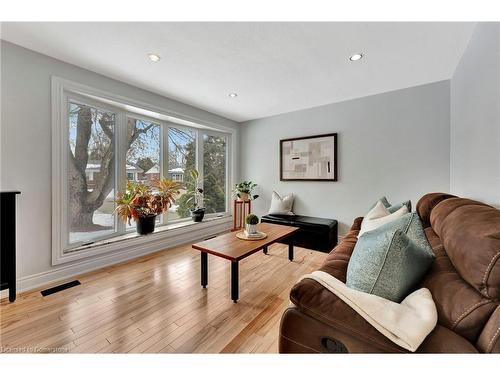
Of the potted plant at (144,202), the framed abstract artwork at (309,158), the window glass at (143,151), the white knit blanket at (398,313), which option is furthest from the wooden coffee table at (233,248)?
the window glass at (143,151)

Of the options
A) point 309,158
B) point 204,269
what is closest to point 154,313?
point 204,269

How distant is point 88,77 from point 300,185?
3345mm

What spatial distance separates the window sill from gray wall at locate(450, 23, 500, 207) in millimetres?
3475

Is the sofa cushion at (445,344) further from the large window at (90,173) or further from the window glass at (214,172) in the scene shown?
the window glass at (214,172)

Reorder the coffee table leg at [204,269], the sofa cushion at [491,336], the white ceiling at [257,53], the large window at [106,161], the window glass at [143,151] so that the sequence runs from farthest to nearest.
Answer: the window glass at [143,151]
the large window at [106,161]
the coffee table leg at [204,269]
the white ceiling at [257,53]
the sofa cushion at [491,336]

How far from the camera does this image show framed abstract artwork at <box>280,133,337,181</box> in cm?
344

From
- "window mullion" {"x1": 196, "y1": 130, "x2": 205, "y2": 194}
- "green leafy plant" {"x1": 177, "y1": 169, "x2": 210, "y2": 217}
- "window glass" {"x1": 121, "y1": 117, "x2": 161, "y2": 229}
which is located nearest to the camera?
"window glass" {"x1": 121, "y1": 117, "x2": 161, "y2": 229}

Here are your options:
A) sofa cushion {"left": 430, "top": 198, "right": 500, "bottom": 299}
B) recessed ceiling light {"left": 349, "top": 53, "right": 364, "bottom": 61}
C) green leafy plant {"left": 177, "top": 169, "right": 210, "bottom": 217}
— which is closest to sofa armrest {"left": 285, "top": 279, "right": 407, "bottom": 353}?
sofa cushion {"left": 430, "top": 198, "right": 500, "bottom": 299}

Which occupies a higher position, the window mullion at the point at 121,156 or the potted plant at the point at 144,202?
the window mullion at the point at 121,156

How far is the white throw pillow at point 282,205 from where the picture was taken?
380 cm

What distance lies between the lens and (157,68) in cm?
230

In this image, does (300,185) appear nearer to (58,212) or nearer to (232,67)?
(232,67)

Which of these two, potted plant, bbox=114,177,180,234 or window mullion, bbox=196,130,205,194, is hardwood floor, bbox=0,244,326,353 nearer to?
potted plant, bbox=114,177,180,234

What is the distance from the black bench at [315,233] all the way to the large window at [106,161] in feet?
6.43
